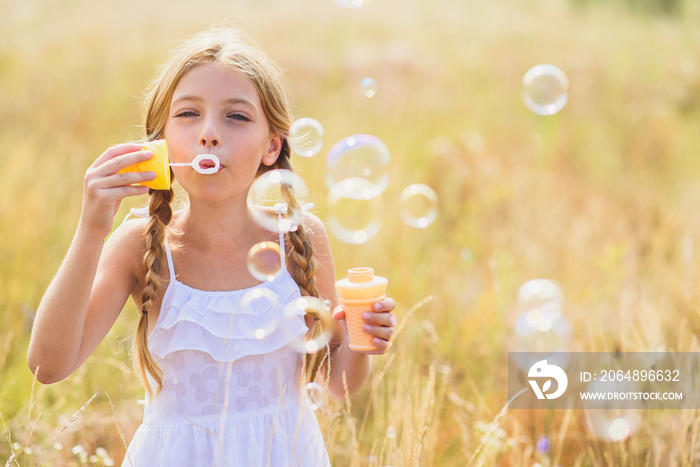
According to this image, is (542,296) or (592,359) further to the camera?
(542,296)

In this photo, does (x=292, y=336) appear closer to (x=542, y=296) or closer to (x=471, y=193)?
(x=542, y=296)

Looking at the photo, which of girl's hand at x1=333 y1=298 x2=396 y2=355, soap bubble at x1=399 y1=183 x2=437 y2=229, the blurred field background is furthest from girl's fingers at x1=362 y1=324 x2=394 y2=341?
soap bubble at x1=399 y1=183 x2=437 y2=229

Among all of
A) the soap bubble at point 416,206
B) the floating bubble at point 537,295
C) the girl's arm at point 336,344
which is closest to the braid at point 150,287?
the girl's arm at point 336,344

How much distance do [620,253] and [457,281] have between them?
0.93 metres

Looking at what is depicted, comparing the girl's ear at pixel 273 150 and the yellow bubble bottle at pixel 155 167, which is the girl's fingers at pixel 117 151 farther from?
the girl's ear at pixel 273 150

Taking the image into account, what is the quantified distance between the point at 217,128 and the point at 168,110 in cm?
21

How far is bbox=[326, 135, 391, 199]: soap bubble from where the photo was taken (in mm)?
2461

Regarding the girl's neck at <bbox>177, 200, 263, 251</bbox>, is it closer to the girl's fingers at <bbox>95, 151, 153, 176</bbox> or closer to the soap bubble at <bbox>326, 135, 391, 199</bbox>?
the girl's fingers at <bbox>95, 151, 153, 176</bbox>

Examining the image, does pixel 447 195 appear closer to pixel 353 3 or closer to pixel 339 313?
pixel 353 3

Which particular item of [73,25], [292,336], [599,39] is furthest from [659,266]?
[73,25]

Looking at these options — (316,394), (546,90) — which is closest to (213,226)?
(316,394)

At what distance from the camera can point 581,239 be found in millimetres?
4383

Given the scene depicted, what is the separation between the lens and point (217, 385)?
5.59 feet

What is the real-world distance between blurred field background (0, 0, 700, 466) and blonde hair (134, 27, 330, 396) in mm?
284
